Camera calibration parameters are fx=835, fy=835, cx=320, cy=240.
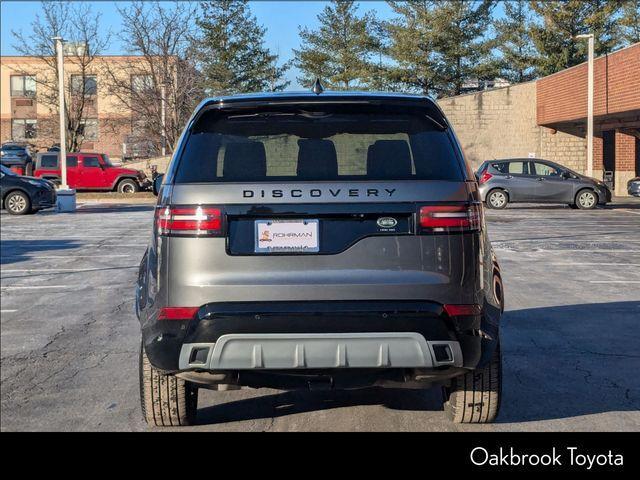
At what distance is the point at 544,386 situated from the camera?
5.90 m

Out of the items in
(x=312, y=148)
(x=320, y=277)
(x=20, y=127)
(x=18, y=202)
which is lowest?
(x=320, y=277)

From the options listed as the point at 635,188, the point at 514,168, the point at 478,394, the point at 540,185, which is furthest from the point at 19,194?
the point at 478,394

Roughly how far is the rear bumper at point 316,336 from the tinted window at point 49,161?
34517 mm

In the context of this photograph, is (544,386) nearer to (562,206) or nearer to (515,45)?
(562,206)

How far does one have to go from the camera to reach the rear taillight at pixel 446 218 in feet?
13.6

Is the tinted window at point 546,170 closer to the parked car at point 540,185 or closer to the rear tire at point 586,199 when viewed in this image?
the parked car at point 540,185

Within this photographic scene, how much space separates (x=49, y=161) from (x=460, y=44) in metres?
24.6

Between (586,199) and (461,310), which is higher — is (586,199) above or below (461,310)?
above

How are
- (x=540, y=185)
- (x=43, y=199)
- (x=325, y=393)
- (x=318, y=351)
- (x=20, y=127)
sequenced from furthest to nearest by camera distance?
(x=20, y=127)
(x=540, y=185)
(x=43, y=199)
(x=325, y=393)
(x=318, y=351)

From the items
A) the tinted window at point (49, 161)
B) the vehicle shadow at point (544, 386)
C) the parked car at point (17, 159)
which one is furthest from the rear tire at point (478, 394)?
the parked car at point (17, 159)
